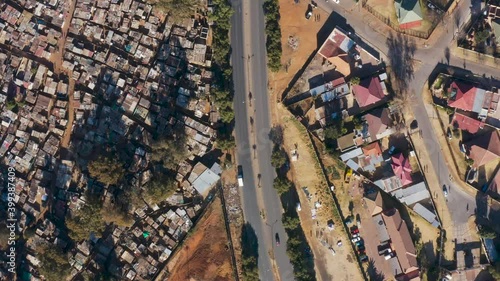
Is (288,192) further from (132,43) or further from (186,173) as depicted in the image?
(132,43)

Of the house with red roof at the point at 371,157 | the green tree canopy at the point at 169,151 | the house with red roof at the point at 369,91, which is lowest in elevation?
the house with red roof at the point at 371,157

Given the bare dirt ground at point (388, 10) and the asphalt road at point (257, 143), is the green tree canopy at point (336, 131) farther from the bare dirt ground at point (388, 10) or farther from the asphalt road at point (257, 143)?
the bare dirt ground at point (388, 10)

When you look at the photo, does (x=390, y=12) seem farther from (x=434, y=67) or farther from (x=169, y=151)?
(x=169, y=151)

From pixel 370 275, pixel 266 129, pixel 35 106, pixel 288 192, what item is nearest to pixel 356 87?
pixel 266 129

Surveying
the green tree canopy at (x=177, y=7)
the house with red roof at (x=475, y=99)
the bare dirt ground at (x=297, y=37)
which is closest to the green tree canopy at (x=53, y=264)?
the green tree canopy at (x=177, y=7)

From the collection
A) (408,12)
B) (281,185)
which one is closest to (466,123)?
(408,12)

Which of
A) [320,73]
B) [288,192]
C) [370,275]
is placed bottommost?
[370,275]

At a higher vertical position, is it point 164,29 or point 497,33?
point 164,29
